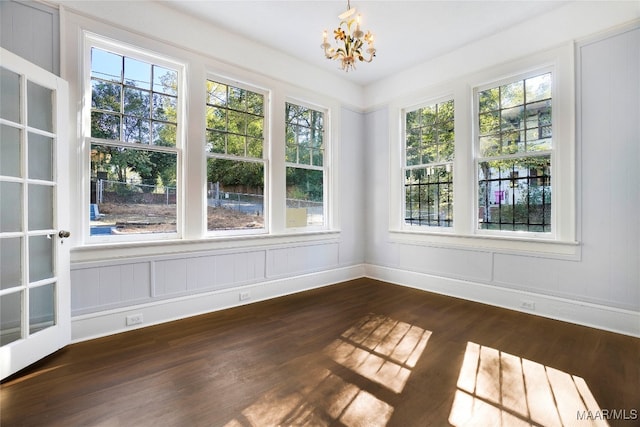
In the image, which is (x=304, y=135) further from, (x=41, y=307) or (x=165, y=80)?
(x=41, y=307)

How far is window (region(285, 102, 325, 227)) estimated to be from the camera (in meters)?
4.50

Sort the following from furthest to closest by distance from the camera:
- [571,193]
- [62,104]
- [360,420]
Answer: [571,193] < [62,104] < [360,420]

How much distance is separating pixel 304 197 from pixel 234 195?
1.16 m

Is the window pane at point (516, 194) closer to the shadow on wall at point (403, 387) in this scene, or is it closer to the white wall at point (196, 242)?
the shadow on wall at point (403, 387)

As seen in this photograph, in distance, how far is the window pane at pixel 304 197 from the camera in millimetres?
4504

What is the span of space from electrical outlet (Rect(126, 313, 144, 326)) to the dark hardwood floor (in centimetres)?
11

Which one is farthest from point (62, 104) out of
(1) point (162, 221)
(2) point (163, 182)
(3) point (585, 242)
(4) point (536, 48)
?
(3) point (585, 242)

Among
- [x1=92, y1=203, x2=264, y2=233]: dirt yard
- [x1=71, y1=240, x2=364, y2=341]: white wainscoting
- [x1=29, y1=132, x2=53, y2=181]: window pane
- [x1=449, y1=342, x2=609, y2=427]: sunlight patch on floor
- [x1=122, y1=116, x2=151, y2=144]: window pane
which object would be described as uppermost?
[x1=122, y1=116, x2=151, y2=144]: window pane

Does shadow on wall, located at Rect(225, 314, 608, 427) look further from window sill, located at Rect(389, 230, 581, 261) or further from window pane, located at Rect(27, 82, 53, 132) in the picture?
window pane, located at Rect(27, 82, 53, 132)

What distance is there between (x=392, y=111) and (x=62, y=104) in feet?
13.7

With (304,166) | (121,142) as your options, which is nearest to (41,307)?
(121,142)

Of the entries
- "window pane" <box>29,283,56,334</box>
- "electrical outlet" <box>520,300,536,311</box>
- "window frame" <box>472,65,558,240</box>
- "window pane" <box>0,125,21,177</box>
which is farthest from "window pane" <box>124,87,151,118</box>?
"electrical outlet" <box>520,300,536,311</box>

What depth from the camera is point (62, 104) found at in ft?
8.66

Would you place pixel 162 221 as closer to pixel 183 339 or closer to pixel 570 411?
pixel 183 339
